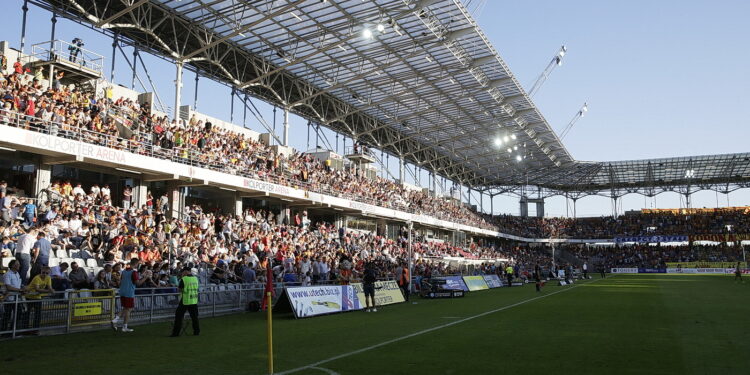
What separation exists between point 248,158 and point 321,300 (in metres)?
16.8

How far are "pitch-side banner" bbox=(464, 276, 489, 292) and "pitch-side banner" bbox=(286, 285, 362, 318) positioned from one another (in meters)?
14.1

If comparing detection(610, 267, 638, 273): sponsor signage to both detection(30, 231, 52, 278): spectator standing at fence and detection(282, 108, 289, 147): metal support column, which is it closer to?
detection(282, 108, 289, 147): metal support column

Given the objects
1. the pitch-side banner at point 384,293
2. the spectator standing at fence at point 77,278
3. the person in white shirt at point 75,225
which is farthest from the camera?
the pitch-side banner at point 384,293

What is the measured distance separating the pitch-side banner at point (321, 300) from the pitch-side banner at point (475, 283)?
1414 cm

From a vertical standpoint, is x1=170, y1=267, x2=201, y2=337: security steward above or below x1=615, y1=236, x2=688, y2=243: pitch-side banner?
below

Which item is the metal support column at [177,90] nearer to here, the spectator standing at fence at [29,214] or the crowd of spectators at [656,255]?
the spectator standing at fence at [29,214]

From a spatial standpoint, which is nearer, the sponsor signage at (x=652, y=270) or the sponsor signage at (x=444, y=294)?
the sponsor signage at (x=444, y=294)

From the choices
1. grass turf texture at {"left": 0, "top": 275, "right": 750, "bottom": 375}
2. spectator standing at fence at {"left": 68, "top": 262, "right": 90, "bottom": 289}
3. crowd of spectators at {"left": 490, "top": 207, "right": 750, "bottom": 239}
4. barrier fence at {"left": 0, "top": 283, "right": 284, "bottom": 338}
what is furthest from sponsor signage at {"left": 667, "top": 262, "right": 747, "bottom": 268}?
spectator standing at fence at {"left": 68, "top": 262, "right": 90, "bottom": 289}

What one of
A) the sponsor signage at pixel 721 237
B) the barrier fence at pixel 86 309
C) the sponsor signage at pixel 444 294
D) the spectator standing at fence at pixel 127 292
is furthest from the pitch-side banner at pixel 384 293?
the sponsor signage at pixel 721 237

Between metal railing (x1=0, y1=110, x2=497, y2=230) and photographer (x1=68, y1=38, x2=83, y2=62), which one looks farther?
photographer (x1=68, y1=38, x2=83, y2=62)

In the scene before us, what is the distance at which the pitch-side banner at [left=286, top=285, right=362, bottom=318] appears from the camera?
17406mm

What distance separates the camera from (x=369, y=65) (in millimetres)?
39344

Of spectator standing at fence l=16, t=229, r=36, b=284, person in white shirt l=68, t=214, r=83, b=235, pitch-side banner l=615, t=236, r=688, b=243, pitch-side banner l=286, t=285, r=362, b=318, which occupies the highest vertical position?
pitch-side banner l=615, t=236, r=688, b=243

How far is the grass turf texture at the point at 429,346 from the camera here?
877 centimetres
